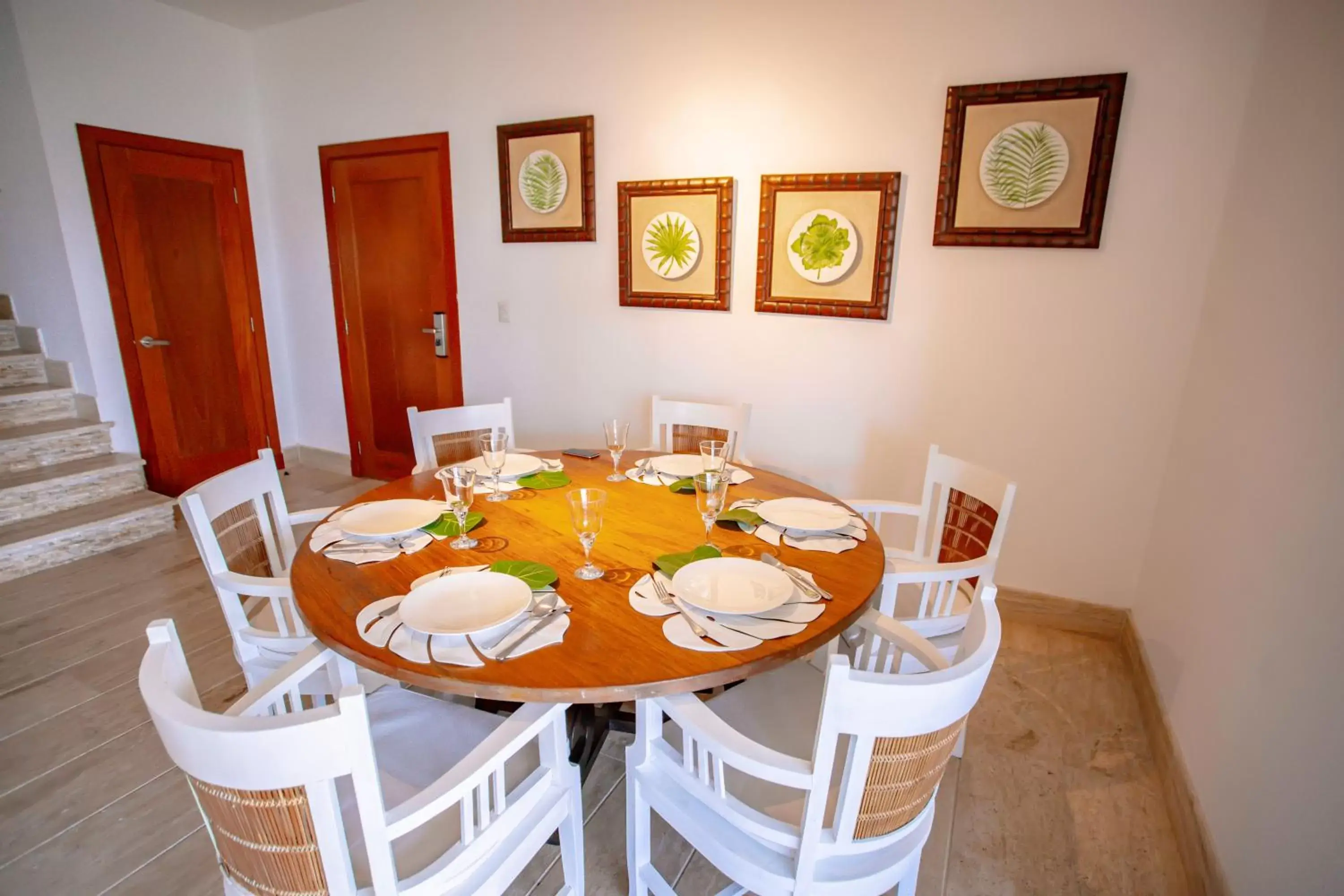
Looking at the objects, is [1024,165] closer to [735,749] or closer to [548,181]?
[548,181]

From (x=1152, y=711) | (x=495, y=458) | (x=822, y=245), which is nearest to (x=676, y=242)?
(x=822, y=245)

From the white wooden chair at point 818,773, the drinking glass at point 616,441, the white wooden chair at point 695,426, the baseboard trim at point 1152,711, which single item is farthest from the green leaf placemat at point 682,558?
the baseboard trim at point 1152,711

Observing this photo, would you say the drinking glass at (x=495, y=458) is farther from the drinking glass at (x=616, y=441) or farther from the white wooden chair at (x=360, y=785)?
the white wooden chair at (x=360, y=785)

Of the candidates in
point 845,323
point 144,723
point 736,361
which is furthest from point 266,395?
point 845,323

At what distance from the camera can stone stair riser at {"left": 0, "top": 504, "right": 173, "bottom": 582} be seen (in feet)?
9.50

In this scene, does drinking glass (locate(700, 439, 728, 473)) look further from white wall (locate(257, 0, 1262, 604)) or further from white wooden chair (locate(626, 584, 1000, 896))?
white wall (locate(257, 0, 1262, 604))

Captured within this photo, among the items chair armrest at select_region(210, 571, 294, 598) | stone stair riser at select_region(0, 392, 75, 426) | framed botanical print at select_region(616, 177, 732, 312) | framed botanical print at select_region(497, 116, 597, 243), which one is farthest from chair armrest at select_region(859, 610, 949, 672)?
stone stair riser at select_region(0, 392, 75, 426)

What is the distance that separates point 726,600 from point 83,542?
3.54m

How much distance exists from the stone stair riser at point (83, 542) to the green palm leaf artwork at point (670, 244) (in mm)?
2941

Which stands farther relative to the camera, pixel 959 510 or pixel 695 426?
pixel 695 426

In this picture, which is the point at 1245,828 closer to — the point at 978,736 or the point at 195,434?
the point at 978,736

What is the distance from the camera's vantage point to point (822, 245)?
2.67 m

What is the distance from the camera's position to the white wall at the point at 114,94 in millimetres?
3209

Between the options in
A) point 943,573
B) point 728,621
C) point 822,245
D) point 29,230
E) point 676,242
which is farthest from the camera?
point 29,230
